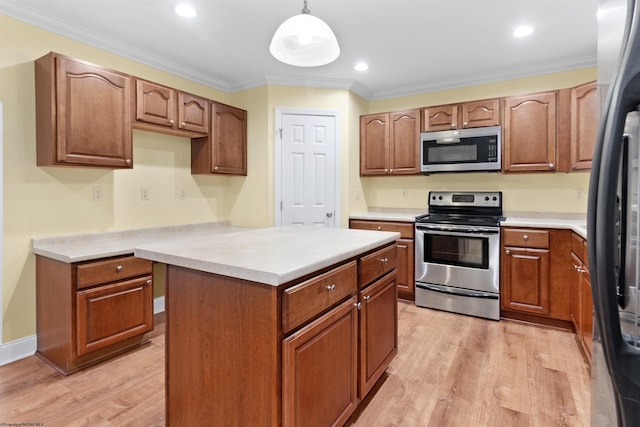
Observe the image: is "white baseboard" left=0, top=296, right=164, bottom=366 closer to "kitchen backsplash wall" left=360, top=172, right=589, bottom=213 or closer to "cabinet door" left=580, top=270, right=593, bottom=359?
"kitchen backsplash wall" left=360, top=172, right=589, bottom=213

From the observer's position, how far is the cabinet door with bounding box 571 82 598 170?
291 cm

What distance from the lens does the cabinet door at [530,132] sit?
10.5 ft

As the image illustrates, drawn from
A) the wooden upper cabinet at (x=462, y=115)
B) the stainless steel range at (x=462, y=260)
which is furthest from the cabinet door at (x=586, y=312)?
the wooden upper cabinet at (x=462, y=115)

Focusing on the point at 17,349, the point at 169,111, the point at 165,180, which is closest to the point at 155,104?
the point at 169,111

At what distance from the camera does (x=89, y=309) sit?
7.35ft

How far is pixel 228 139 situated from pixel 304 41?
7.03ft

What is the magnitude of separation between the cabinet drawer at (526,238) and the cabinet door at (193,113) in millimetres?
3053

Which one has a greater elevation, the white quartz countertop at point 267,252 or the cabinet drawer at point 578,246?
the white quartz countertop at point 267,252

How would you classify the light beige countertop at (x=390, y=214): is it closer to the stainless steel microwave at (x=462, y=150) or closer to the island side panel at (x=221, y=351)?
the stainless steel microwave at (x=462, y=150)

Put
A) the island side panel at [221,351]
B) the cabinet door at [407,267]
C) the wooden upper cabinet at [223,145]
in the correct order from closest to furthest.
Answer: the island side panel at [221,351] → the wooden upper cabinet at [223,145] → the cabinet door at [407,267]

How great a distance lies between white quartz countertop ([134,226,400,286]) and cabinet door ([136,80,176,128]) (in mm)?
1600

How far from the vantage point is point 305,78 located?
149 inches

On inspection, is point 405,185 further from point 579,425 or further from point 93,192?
point 93,192

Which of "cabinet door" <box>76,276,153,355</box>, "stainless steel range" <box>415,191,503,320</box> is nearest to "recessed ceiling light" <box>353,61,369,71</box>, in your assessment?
"stainless steel range" <box>415,191,503,320</box>
